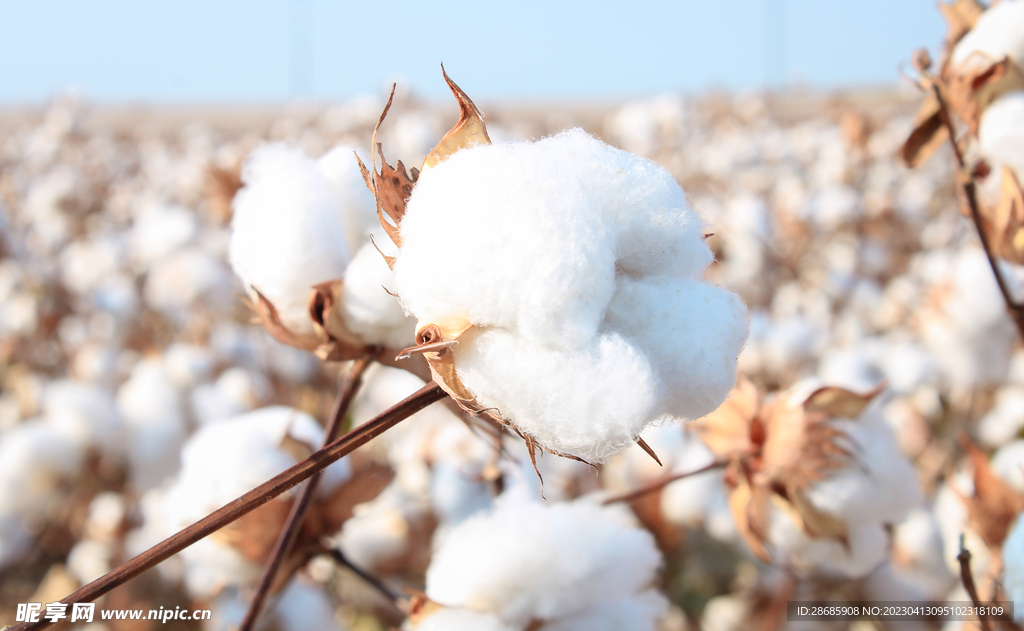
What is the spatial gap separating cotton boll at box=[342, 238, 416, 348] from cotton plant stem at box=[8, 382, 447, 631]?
0.68 feet

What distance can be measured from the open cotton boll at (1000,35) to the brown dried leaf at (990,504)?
505 mm

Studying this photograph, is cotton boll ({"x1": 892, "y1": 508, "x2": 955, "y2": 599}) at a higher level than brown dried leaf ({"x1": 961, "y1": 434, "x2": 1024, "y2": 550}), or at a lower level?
lower

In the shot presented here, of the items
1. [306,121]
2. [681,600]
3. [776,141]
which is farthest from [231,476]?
A: [306,121]

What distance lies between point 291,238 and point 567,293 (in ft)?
1.29

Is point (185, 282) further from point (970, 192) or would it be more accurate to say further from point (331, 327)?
point (970, 192)

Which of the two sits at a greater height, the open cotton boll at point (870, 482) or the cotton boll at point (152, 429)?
the cotton boll at point (152, 429)

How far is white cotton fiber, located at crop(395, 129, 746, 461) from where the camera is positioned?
0.46 m

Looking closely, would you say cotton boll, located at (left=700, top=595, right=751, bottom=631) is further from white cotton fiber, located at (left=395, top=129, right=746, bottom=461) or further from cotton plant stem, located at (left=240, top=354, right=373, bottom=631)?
white cotton fiber, located at (left=395, top=129, right=746, bottom=461)

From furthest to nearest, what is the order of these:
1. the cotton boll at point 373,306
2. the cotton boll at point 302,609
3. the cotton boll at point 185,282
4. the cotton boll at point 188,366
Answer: the cotton boll at point 185,282
the cotton boll at point 188,366
the cotton boll at point 302,609
the cotton boll at point 373,306

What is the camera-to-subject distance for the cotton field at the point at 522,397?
1.58ft

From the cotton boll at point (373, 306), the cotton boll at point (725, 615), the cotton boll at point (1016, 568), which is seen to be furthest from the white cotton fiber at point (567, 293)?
the cotton boll at point (725, 615)

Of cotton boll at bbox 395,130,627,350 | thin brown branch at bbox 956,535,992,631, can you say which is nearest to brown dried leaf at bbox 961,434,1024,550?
thin brown branch at bbox 956,535,992,631

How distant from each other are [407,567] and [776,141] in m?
6.30

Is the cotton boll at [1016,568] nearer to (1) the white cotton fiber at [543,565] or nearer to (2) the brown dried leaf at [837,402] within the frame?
(2) the brown dried leaf at [837,402]
